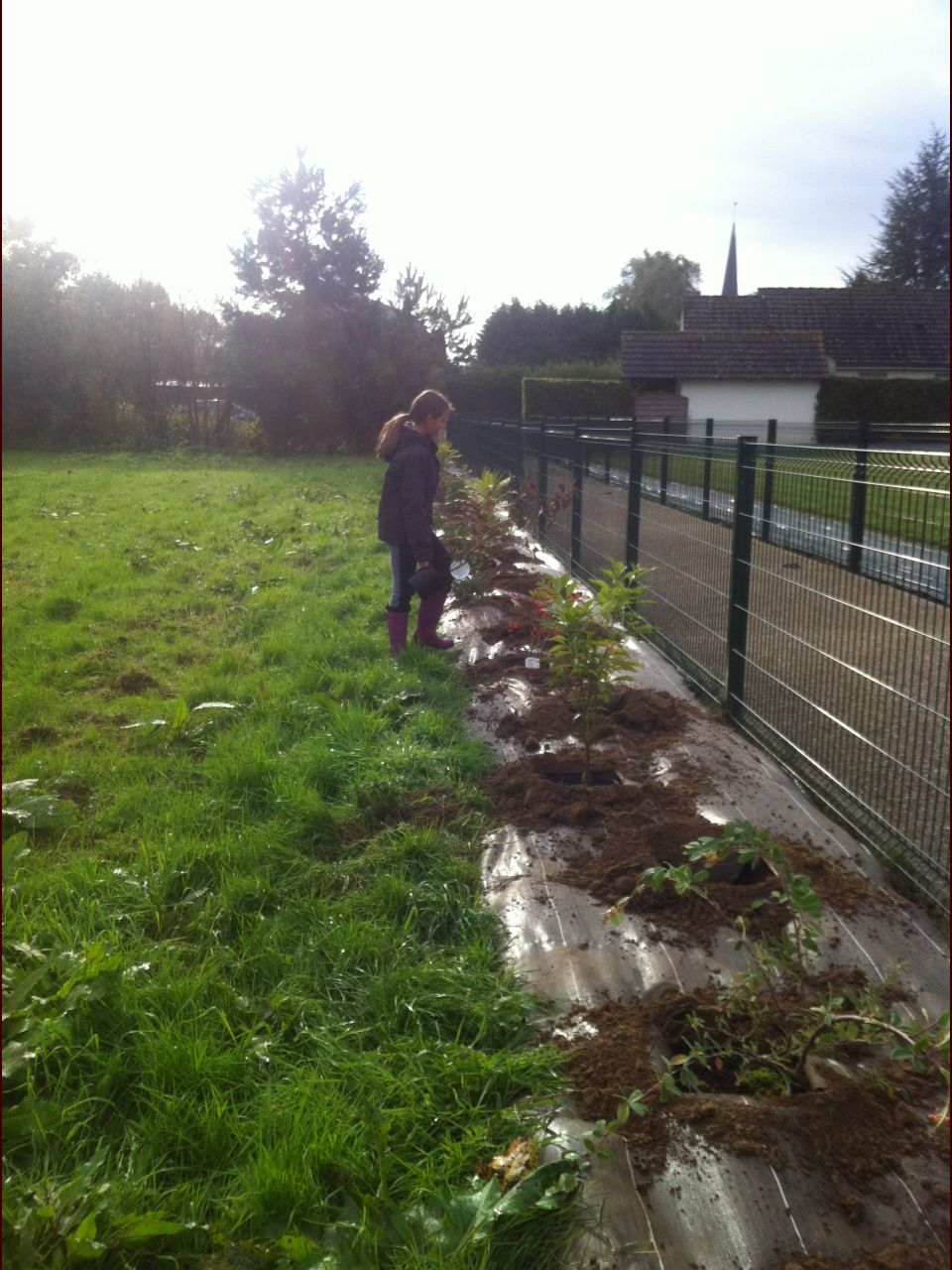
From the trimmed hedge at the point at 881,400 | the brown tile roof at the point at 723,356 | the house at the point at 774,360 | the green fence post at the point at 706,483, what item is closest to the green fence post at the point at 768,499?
the green fence post at the point at 706,483

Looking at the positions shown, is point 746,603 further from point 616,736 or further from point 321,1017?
point 321,1017

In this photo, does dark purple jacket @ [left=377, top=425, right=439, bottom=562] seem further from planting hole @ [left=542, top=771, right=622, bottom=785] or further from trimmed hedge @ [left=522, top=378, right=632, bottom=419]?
trimmed hedge @ [left=522, top=378, right=632, bottom=419]

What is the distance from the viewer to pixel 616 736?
5.21 m

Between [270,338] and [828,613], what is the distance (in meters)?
28.5

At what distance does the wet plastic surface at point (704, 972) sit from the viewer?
6.86 feet

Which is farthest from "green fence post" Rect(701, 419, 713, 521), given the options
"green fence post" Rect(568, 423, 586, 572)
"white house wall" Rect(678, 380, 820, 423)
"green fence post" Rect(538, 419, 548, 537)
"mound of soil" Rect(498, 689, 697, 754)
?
"white house wall" Rect(678, 380, 820, 423)

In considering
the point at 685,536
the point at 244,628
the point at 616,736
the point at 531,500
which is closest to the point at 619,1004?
the point at 616,736

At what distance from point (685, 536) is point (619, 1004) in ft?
13.8

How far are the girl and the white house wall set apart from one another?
83.1 feet

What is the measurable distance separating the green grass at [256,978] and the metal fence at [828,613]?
1.36m

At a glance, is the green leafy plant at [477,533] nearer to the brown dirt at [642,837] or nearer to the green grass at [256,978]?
the green grass at [256,978]

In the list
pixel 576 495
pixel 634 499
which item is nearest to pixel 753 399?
pixel 576 495

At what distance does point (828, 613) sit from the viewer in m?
4.43

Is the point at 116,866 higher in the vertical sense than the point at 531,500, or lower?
lower
